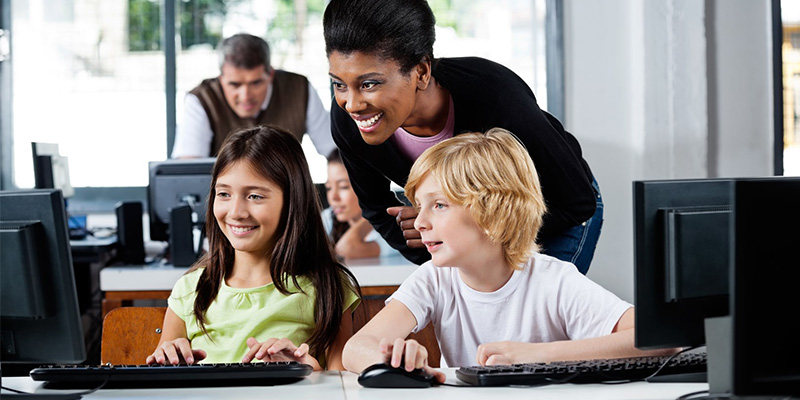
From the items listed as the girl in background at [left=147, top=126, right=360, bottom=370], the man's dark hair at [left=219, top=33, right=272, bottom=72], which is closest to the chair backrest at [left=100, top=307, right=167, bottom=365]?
the girl in background at [left=147, top=126, right=360, bottom=370]

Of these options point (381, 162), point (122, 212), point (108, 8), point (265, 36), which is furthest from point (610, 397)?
point (108, 8)

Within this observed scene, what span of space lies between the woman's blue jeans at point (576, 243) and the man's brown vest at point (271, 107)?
Result: 6.55ft

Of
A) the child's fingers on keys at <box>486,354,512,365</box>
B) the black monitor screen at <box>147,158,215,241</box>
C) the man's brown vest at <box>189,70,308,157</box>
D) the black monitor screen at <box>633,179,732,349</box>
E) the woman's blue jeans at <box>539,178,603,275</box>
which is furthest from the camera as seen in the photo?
the man's brown vest at <box>189,70,308,157</box>

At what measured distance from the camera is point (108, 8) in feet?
15.1

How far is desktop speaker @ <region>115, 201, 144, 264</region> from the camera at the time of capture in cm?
312

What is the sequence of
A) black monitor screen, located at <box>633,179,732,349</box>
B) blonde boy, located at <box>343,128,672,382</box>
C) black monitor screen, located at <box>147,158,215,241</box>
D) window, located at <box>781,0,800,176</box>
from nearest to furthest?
black monitor screen, located at <box>633,179,732,349</box>
blonde boy, located at <box>343,128,672,382</box>
black monitor screen, located at <box>147,158,215,241</box>
window, located at <box>781,0,800,176</box>

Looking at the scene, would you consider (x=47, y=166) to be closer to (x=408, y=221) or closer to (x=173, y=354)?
(x=408, y=221)

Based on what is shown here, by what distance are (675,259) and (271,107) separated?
289 cm

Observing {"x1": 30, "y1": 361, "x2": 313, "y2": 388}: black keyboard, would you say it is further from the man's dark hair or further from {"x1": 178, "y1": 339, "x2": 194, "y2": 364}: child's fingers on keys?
the man's dark hair

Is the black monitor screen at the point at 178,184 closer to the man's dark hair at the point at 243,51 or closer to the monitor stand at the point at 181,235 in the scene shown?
the monitor stand at the point at 181,235

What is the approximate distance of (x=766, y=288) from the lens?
884 millimetres

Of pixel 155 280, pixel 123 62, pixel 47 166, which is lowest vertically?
pixel 155 280

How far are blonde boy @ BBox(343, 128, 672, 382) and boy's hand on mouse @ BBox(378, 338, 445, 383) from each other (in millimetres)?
258

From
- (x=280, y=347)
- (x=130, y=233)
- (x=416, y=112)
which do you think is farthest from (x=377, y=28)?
(x=130, y=233)
